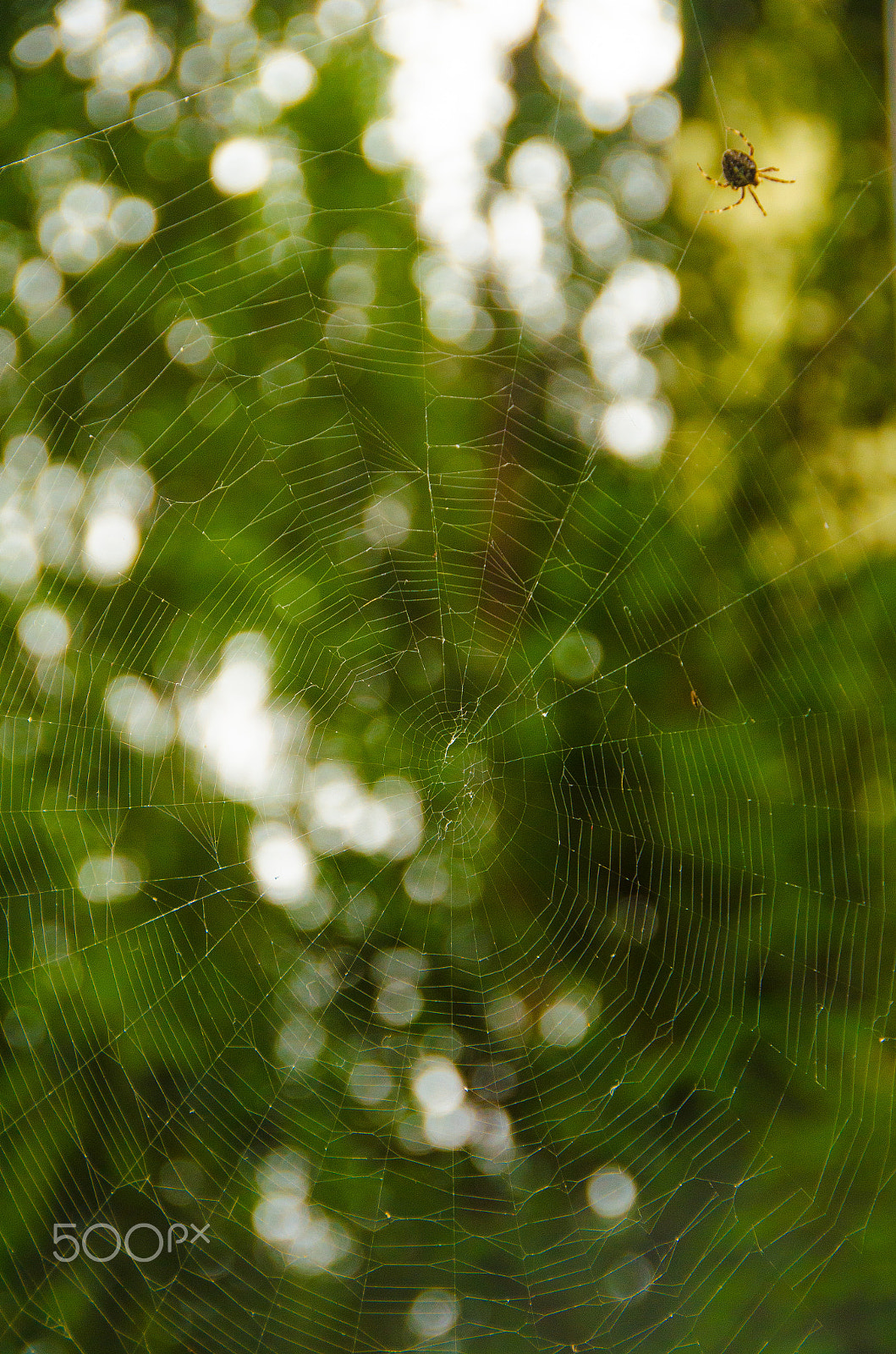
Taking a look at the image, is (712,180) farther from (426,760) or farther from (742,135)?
(426,760)

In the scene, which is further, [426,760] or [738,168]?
[426,760]

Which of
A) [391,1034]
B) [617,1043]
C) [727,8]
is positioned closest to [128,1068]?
[391,1034]

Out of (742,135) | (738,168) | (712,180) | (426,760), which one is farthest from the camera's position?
(426,760)

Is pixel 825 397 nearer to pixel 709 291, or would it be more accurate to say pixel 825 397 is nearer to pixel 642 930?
pixel 709 291

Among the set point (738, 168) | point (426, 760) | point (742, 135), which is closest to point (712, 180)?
point (742, 135)

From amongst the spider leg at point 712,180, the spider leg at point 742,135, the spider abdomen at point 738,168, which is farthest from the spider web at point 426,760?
the spider abdomen at point 738,168

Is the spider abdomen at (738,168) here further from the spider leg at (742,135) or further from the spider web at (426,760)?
the spider web at (426,760)

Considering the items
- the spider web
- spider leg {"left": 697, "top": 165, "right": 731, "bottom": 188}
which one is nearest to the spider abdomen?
spider leg {"left": 697, "top": 165, "right": 731, "bottom": 188}

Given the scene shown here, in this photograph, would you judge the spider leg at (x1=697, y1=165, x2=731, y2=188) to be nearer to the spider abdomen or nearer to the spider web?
the spider abdomen
